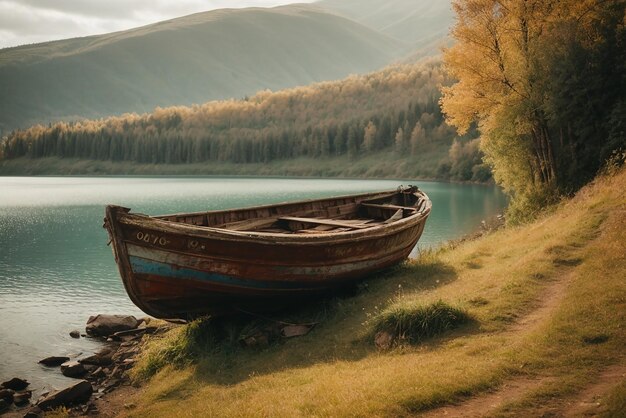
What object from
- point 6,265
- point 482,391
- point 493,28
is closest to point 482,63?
point 493,28

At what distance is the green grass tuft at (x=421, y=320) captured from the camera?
12062 mm

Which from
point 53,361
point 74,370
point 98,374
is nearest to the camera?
point 98,374

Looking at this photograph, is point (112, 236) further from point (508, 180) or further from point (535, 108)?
point (508, 180)

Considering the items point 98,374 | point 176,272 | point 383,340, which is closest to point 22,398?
point 98,374

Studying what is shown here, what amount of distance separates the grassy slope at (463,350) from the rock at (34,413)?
108 inches

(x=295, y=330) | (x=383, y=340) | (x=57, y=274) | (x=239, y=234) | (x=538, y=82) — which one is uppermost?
(x=538, y=82)

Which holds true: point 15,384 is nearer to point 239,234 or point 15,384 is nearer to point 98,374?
point 98,374

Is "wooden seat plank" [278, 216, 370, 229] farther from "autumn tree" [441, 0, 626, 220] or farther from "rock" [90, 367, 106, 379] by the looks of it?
"autumn tree" [441, 0, 626, 220]

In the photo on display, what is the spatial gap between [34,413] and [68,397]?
2.81 feet

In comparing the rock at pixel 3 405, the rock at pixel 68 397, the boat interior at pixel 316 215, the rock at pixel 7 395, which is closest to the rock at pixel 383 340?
the boat interior at pixel 316 215

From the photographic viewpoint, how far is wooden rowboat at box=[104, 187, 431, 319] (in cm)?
1376

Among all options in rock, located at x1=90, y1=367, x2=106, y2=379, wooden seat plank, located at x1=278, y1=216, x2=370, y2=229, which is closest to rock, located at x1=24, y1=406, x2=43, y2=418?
rock, located at x1=90, y1=367, x2=106, y2=379

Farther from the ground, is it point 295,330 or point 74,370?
point 295,330

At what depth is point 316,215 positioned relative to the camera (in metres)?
22.5
